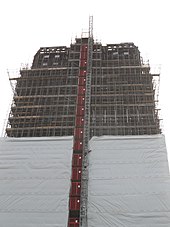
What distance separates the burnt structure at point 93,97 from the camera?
28550mm

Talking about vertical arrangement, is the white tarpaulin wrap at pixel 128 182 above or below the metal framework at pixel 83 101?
below

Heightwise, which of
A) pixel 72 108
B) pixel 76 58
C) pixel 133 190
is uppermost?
pixel 76 58

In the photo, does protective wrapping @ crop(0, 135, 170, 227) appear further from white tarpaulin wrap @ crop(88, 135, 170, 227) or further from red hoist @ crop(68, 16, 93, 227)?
red hoist @ crop(68, 16, 93, 227)

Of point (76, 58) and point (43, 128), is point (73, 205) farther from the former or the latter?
point (76, 58)

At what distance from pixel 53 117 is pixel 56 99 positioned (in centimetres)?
240

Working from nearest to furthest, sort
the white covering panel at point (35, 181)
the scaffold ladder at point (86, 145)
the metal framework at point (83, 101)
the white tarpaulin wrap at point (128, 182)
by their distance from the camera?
the white tarpaulin wrap at point (128, 182) < the white covering panel at point (35, 181) < the scaffold ladder at point (86, 145) < the metal framework at point (83, 101)

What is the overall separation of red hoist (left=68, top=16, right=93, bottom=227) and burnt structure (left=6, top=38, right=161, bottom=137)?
1.54ft

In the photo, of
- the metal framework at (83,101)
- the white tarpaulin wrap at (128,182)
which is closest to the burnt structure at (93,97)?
the metal framework at (83,101)

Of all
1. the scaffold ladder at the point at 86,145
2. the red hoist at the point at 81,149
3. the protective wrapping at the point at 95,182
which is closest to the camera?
the protective wrapping at the point at 95,182

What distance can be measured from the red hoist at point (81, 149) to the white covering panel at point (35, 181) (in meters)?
1.08

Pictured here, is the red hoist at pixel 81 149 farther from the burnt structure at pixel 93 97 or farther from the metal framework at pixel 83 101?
the burnt structure at pixel 93 97

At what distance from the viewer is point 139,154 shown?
25.2 meters

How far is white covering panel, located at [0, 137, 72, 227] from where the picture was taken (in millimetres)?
22281

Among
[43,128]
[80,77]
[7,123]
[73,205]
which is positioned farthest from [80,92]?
[73,205]
